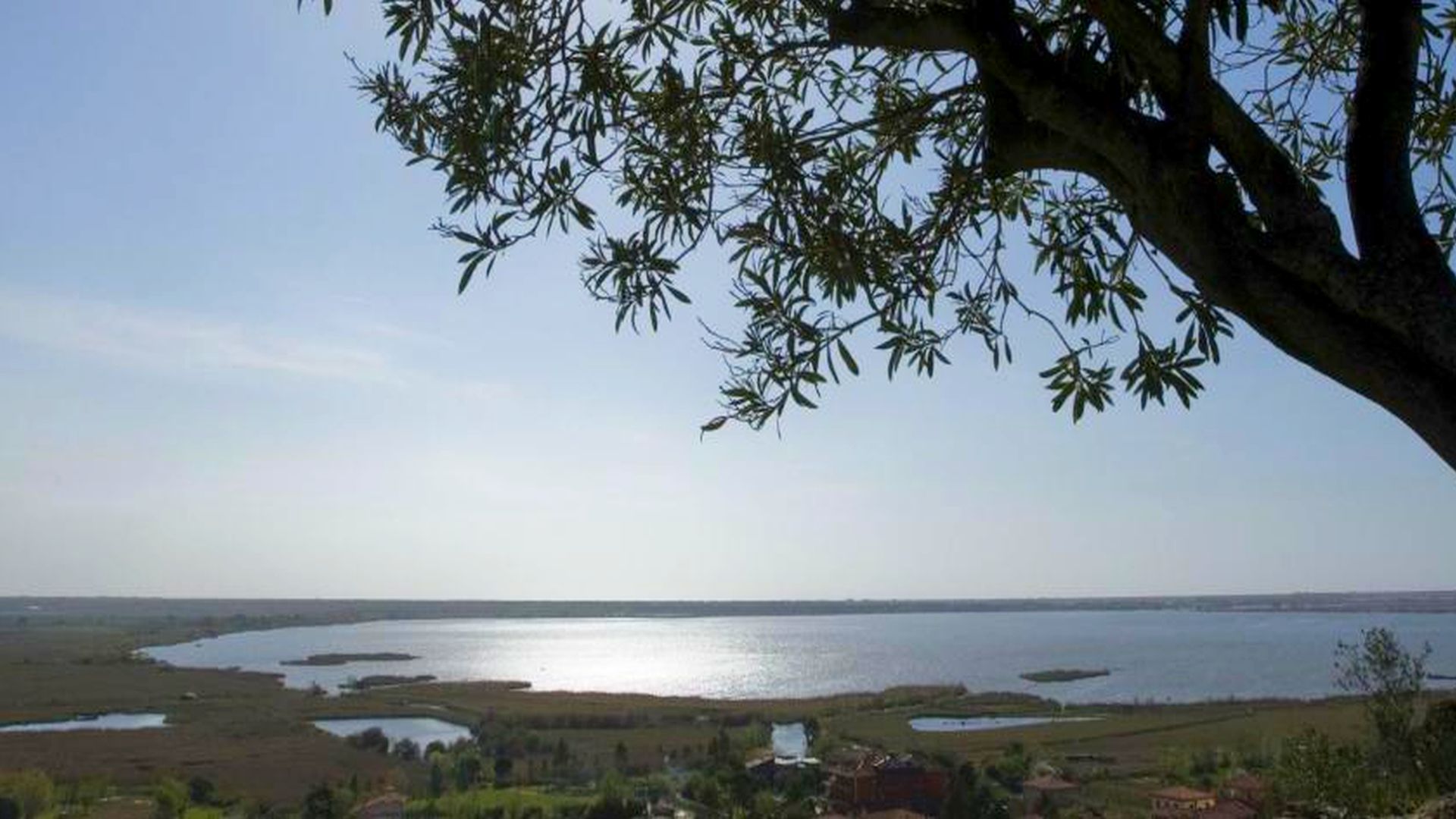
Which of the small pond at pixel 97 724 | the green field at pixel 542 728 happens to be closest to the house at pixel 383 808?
the green field at pixel 542 728

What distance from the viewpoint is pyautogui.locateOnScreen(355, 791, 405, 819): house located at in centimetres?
2316

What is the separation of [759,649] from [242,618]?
79250 mm

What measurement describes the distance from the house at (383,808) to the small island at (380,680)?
33494mm

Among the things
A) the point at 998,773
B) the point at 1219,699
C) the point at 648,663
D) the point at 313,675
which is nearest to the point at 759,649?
the point at 648,663

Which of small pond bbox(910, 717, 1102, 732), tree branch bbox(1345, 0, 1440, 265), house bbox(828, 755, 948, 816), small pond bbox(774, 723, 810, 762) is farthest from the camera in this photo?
small pond bbox(910, 717, 1102, 732)

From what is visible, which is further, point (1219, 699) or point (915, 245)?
point (1219, 699)

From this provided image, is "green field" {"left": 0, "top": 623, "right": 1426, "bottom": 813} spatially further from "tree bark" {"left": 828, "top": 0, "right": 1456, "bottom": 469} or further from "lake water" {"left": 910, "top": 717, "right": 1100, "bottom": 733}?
"tree bark" {"left": 828, "top": 0, "right": 1456, "bottom": 469}

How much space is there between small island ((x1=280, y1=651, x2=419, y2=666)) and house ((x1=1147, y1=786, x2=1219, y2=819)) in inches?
2599

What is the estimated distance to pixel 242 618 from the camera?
145 m

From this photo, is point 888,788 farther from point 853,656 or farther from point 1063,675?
point 853,656

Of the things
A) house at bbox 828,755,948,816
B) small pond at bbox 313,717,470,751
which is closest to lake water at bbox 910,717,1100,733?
house at bbox 828,755,948,816

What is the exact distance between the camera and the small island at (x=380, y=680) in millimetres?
57906

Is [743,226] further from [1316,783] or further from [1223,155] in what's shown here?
[1316,783]

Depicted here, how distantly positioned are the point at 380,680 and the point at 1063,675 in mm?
34785
